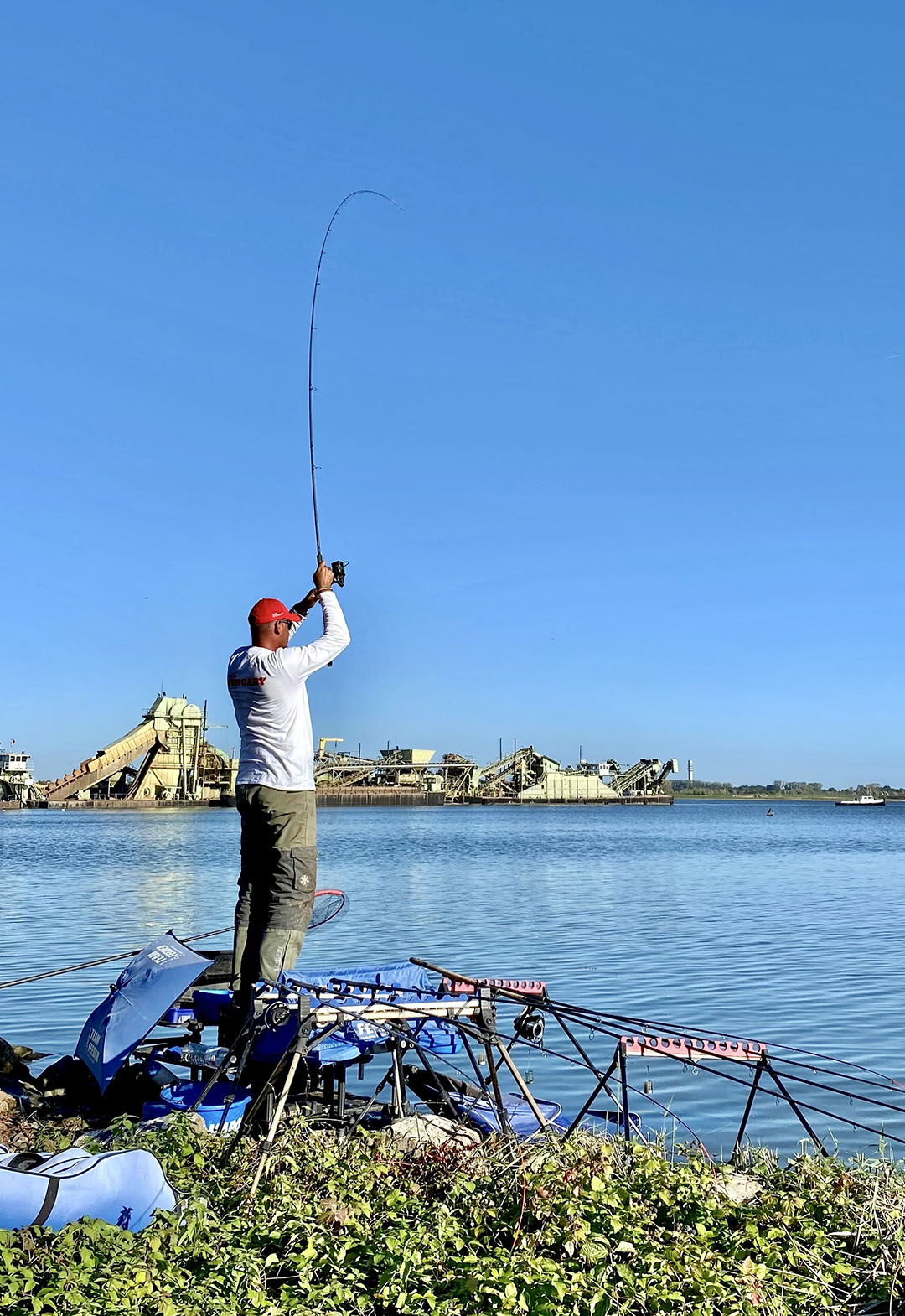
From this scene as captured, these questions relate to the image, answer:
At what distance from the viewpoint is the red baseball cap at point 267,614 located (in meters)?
6.68

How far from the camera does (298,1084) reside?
21.5 ft

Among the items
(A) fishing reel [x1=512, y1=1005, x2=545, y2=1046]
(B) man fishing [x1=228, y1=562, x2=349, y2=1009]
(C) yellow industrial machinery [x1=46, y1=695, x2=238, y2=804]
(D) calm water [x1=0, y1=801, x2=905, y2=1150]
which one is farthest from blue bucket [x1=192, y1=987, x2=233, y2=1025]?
(C) yellow industrial machinery [x1=46, y1=695, x2=238, y2=804]

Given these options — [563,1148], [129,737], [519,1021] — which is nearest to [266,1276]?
[563,1148]

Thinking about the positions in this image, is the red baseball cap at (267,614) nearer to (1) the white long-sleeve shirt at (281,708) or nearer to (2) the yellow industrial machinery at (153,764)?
(1) the white long-sleeve shirt at (281,708)

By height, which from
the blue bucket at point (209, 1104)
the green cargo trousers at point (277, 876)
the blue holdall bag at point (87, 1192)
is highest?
the green cargo trousers at point (277, 876)

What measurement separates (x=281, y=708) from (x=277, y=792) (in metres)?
0.46

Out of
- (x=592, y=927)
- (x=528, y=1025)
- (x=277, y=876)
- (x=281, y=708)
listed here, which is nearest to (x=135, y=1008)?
(x=277, y=876)

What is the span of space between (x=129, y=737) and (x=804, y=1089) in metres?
94.7

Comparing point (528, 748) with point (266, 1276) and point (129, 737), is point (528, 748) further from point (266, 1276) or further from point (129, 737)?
point (266, 1276)

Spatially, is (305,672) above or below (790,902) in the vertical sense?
above

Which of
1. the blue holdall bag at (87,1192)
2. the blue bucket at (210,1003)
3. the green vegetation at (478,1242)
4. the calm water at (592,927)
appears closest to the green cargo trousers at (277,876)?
the blue bucket at (210,1003)

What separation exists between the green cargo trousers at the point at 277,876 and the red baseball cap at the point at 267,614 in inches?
37.9

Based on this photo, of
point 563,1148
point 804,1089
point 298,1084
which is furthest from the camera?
point 804,1089

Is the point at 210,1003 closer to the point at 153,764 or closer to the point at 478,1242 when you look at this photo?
the point at 478,1242
